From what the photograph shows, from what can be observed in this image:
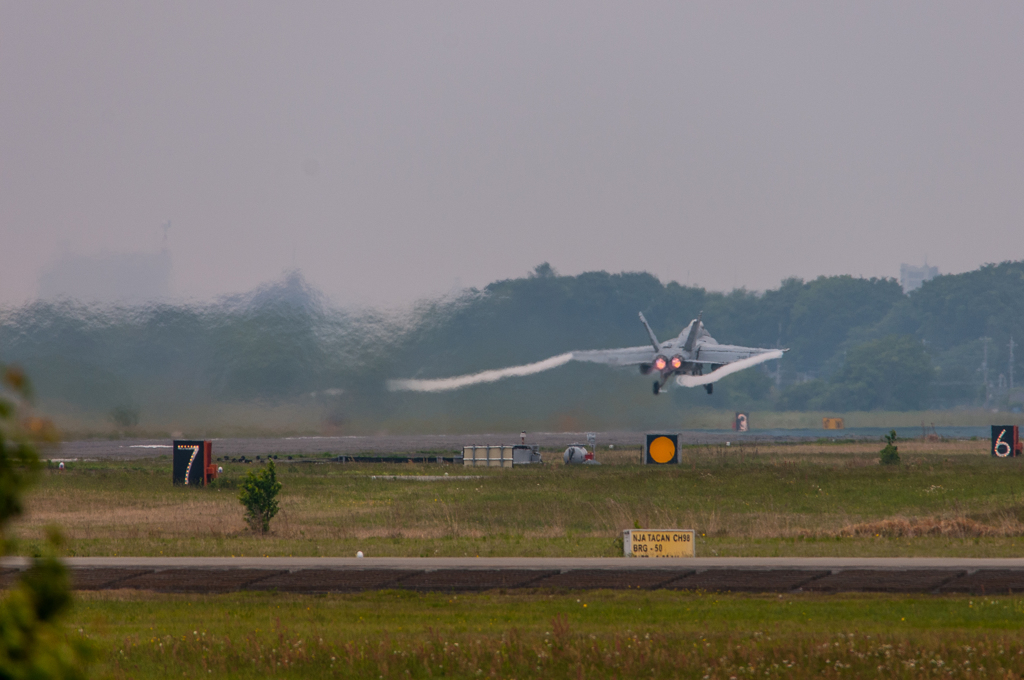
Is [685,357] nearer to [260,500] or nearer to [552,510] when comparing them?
[552,510]

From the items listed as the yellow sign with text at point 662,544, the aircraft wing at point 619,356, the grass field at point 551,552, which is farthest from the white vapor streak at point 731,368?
the yellow sign with text at point 662,544

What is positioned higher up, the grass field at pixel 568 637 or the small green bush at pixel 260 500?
the small green bush at pixel 260 500

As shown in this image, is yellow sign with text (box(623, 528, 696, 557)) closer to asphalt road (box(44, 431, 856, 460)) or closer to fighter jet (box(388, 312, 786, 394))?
fighter jet (box(388, 312, 786, 394))

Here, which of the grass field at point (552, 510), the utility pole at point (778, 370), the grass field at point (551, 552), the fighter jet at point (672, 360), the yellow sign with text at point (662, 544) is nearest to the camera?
the grass field at point (551, 552)

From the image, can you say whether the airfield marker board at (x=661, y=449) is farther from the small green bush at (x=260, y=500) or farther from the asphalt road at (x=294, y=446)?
the small green bush at (x=260, y=500)

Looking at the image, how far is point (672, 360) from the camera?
96875 millimetres

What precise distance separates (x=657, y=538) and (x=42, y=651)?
96.0ft

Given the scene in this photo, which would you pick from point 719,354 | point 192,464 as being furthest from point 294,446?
point 192,464

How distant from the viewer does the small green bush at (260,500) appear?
41562 millimetres

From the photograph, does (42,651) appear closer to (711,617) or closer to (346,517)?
(711,617)

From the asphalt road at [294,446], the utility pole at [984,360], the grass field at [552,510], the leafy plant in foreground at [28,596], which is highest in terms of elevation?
the utility pole at [984,360]

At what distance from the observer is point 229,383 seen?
8144cm

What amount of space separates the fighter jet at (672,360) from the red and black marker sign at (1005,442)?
65.1 feet

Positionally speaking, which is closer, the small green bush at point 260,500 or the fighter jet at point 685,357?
the small green bush at point 260,500
